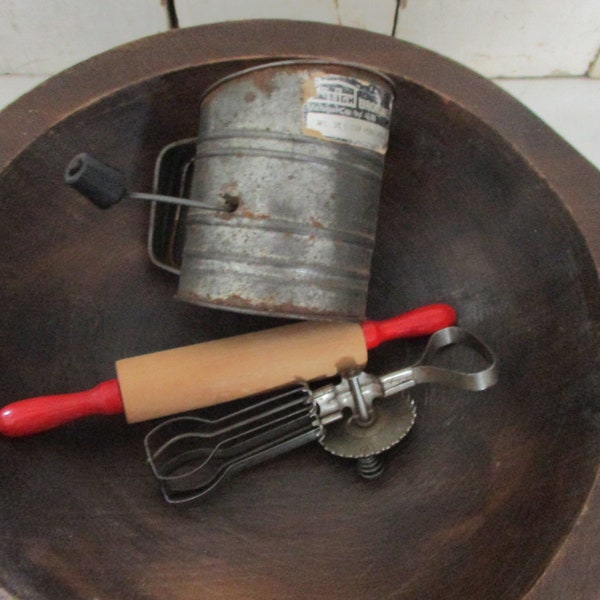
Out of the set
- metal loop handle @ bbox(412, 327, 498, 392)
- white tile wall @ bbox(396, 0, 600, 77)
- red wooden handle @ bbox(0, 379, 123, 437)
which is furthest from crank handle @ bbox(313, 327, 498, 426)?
white tile wall @ bbox(396, 0, 600, 77)

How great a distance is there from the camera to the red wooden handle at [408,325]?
639 millimetres

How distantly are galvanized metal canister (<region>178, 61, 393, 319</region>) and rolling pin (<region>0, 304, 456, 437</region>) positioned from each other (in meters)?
0.08

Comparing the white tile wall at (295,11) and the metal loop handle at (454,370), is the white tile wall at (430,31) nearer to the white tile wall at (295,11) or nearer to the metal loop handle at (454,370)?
the white tile wall at (295,11)

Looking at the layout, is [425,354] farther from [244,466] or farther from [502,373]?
[244,466]

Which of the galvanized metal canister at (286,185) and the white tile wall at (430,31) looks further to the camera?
the white tile wall at (430,31)

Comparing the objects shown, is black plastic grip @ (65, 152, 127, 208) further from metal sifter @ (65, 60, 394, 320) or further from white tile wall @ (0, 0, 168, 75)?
white tile wall @ (0, 0, 168, 75)

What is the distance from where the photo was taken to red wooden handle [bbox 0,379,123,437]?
22.1 inches

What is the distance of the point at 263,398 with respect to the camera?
67 cm

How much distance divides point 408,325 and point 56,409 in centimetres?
30

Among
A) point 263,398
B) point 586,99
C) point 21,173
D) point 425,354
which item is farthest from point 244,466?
point 586,99

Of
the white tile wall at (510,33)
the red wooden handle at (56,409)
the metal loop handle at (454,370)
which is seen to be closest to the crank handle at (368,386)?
the metal loop handle at (454,370)

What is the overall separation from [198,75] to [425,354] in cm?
30

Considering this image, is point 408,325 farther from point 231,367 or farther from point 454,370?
point 231,367

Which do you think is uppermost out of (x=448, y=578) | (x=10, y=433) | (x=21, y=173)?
(x=21, y=173)
